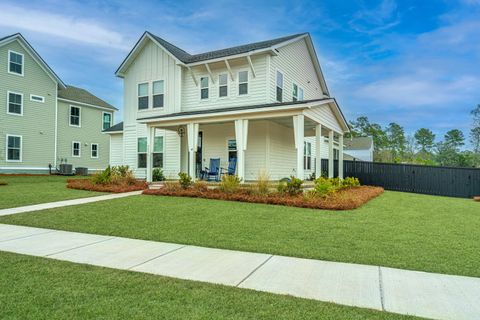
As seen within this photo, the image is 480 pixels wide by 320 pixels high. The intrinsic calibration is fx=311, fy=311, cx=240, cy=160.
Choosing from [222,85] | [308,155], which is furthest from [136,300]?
[308,155]

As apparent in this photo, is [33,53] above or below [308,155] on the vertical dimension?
above

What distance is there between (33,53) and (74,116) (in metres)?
5.64

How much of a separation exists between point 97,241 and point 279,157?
11.4 meters

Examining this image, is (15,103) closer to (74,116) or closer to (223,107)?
(74,116)

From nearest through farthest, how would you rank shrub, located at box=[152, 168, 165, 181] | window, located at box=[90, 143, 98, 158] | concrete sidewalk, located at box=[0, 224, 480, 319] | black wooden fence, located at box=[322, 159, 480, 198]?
concrete sidewalk, located at box=[0, 224, 480, 319] → black wooden fence, located at box=[322, 159, 480, 198] → shrub, located at box=[152, 168, 165, 181] → window, located at box=[90, 143, 98, 158]

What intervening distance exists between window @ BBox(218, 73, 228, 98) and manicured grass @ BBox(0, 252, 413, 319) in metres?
12.9

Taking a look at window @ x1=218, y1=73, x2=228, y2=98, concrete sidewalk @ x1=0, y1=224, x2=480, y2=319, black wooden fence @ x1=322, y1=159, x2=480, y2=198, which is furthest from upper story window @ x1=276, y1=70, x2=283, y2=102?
concrete sidewalk @ x1=0, y1=224, x2=480, y2=319

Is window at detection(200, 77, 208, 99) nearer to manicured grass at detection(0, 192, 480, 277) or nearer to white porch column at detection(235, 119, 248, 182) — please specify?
white porch column at detection(235, 119, 248, 182)

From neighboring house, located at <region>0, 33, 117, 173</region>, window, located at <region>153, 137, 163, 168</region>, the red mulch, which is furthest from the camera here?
neighboring house, located at <region>0, 33, 117, 173</region>

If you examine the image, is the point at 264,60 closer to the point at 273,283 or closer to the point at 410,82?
the point at 273,283

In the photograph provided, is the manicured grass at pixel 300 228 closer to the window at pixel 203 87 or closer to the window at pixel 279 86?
the window at pixel 279 86

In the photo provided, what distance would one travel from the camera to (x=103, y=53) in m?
25.6

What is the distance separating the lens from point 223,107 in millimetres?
15609

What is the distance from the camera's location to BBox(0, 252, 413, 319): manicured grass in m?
2.74
